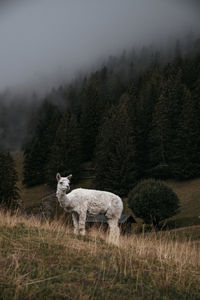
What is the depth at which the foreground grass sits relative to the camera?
5.74 metres

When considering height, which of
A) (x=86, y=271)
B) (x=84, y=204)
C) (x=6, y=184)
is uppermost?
(x=84, y=204)

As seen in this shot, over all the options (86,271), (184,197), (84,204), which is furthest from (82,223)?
(184,197)

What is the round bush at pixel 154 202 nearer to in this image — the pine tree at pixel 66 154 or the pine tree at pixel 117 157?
the pine tree at pixel 117 157

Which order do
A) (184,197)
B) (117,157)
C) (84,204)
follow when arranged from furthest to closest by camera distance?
(117,157)
(184,197)
(84,204)

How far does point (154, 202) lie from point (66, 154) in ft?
116

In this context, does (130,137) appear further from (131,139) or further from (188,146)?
(188,146)

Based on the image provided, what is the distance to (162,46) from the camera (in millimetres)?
147000

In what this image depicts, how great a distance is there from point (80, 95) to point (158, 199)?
69598 mm

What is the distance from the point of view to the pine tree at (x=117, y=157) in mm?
60625

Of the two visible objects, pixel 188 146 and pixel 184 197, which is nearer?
pixel 184 197

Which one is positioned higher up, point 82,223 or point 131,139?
point 131,139

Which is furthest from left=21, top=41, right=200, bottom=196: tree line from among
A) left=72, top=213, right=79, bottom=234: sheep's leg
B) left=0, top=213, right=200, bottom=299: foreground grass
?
left=0, top=213, right=200, bottom=299: foreground grass

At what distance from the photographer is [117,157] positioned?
64000 millimetres

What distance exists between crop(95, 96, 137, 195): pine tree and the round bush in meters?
16.9
